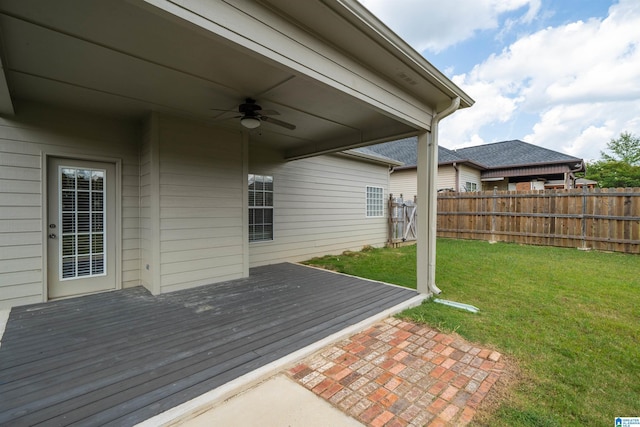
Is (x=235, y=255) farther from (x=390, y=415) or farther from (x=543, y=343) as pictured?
(x=543, y=343)

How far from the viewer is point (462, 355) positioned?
8.08ft

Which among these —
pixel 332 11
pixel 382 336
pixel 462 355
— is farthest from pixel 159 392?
pixel 332 11

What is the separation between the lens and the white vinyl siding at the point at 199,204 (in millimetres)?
4086

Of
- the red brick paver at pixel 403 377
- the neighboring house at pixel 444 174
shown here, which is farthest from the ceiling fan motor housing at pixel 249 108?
the neighboring house at pixel 444 174

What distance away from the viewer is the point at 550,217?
27.2ft

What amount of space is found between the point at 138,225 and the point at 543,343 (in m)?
5.47

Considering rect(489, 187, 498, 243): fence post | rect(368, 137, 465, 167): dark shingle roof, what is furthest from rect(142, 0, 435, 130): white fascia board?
rect(368, 137, 465, 167): dark shingle roof

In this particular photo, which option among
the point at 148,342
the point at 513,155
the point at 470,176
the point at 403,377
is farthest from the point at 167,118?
the point at 513,155

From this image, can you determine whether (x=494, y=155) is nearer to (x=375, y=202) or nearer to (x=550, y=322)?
(x=375, y=202)

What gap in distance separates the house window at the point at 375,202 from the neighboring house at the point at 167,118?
3580 mm

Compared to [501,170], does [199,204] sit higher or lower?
lower

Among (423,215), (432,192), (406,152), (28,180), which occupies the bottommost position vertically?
(423,215)

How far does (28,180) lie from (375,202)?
792 cm

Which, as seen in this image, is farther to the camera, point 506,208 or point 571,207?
Result: point 506,208
